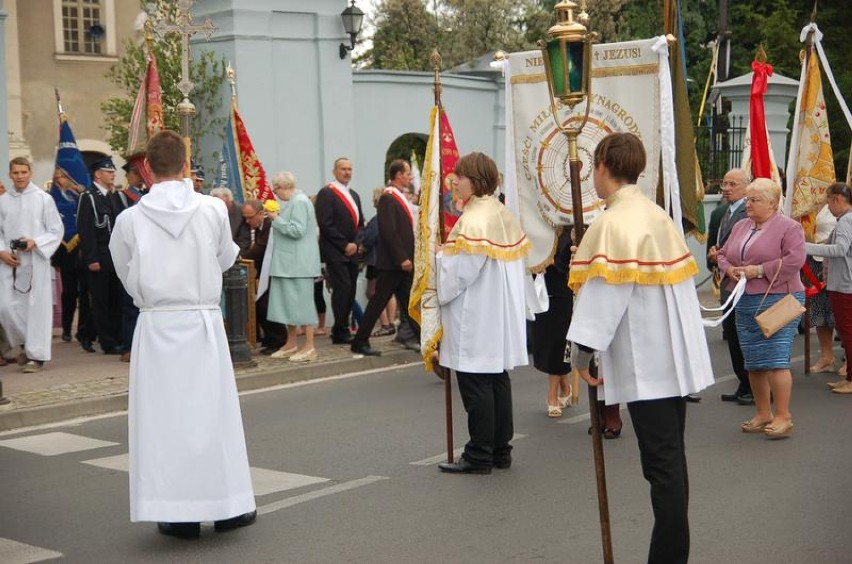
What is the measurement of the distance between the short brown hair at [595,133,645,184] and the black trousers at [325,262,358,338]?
8346mm

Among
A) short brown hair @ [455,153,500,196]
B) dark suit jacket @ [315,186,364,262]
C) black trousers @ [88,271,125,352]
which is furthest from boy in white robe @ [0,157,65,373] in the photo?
short brown hair @ [455,153,500,196]

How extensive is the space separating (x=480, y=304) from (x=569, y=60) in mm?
2288

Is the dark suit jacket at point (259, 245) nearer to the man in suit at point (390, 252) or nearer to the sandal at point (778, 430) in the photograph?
the man in suit at point (390, 252)

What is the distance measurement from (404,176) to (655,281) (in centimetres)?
745

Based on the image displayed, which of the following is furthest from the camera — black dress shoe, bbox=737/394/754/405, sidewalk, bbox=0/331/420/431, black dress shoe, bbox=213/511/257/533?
black dress shoe, bbox=737/394/754/405

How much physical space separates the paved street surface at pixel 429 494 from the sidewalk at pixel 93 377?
0.31 m

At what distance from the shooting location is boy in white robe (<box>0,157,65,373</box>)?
1212cm

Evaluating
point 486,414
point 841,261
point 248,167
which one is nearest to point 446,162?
point 486,414

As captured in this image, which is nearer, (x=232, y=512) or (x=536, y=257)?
(x=232, y=512)

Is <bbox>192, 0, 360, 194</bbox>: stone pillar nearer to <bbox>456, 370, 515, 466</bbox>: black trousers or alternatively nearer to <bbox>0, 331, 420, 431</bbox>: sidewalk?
<bbox>0, 331, 420, 431</bbox>: sidewalk

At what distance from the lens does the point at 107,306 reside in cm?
1323

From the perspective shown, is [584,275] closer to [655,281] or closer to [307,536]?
[655,281]

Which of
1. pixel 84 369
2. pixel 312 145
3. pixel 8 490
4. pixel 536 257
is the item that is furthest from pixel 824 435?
pixel 312 145

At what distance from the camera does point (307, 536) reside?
6320 millimetres
